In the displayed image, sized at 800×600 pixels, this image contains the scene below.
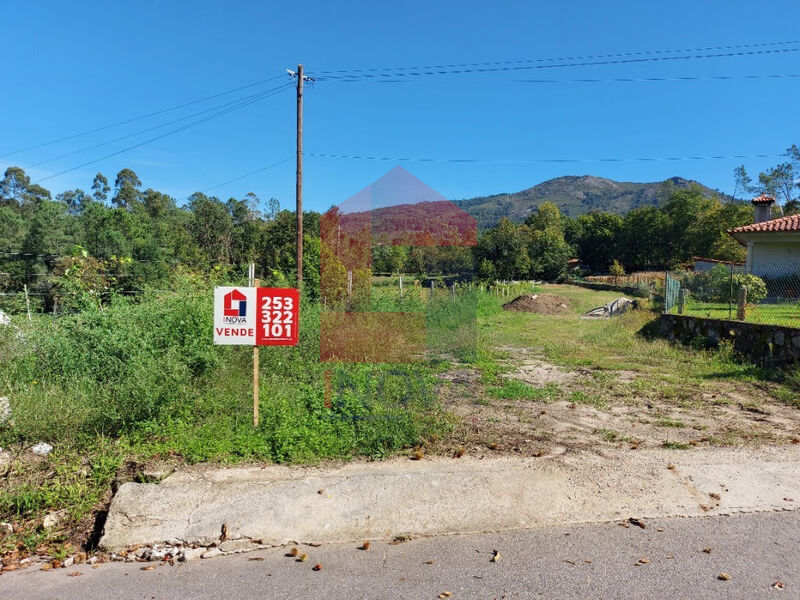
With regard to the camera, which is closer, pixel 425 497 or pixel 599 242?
pixel 425 497

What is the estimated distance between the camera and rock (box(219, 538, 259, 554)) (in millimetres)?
3344

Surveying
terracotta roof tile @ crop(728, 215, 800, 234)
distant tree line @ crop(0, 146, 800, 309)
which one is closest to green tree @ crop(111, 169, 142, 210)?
distant tree line @ crop(0, 146, 800, 309)

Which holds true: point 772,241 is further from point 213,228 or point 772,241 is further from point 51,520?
point 213,228

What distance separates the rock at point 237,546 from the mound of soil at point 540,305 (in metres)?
20.5

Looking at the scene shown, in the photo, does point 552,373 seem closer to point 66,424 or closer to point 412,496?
point 412,496

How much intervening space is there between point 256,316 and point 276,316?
0.20m

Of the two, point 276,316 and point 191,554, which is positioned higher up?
point 276,316

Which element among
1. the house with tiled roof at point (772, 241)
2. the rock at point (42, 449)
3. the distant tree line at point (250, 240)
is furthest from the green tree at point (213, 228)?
the rock at point (42, 449)

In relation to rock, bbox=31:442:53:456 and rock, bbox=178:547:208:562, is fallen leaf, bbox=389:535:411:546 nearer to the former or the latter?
rock, bbox=178:547:208:562

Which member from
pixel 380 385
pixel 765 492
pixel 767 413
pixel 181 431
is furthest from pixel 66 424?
pixel 767 413

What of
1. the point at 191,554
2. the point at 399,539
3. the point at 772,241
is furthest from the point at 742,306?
the point at 772,241

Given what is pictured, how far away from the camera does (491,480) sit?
4109 millimetres

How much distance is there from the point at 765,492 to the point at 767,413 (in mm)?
2870

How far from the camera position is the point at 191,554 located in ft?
10.8
